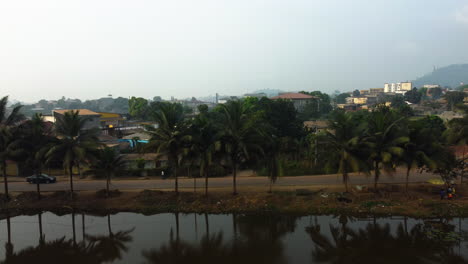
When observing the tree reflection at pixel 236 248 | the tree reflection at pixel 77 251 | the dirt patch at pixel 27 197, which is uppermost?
the dirt patch at pixel 27 197

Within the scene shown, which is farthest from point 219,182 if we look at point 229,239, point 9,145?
point 9,145

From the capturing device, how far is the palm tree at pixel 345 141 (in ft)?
59.6

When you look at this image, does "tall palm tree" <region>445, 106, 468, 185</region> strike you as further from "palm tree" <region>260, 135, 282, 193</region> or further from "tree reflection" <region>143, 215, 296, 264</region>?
"tree reflection" <region>143, 215, 296, 264</region>

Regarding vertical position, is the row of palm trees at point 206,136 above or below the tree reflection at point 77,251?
above

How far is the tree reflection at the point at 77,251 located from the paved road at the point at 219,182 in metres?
7.75

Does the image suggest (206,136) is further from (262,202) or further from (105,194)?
(105,194)

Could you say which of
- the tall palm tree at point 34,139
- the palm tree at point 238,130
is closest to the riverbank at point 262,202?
the tall palm tree at point 34,139

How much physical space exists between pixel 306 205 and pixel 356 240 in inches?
169

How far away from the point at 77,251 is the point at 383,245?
560 inches

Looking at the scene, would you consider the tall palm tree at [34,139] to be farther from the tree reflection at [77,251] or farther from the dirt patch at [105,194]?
the tree reflection at [77,251]

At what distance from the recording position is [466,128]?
63.7 ft

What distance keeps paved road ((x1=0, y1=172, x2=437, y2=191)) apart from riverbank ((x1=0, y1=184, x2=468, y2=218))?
2.00 meters

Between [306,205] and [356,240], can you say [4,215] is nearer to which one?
[306,205]

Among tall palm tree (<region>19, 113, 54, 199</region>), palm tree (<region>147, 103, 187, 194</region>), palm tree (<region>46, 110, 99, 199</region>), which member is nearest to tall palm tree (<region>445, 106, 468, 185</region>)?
palm tree (<region>147, 103, 187, 194</region>)
